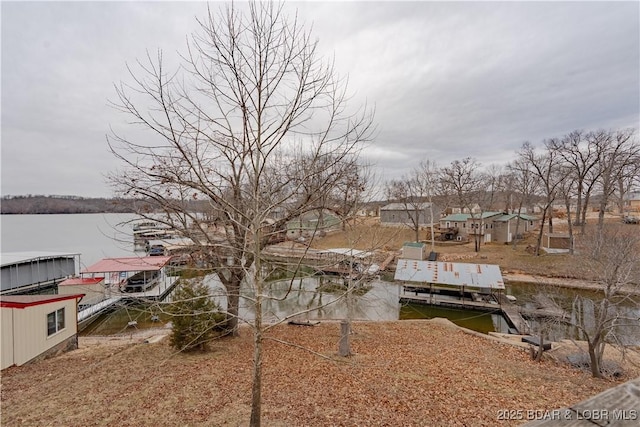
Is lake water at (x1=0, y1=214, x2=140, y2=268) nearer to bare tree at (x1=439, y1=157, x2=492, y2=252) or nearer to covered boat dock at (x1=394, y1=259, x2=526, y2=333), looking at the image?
covered boat dock at (x1=394, y1=259, x2=526, y2=333)

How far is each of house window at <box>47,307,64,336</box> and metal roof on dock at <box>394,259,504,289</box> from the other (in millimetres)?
14950

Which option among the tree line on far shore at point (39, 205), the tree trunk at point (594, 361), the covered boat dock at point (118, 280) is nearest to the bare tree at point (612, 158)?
the tree trunk at point (594, 361)

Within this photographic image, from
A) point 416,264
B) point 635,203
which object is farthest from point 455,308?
point 635,203

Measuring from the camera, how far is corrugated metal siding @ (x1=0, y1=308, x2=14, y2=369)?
757 cm

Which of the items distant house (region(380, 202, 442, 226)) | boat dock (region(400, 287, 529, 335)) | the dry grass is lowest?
boat dock (region(400, 287, 529, 335))

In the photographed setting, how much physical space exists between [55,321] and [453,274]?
17.6 m

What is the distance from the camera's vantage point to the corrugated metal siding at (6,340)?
298 inches

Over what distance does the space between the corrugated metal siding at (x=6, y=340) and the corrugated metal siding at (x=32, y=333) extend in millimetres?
107

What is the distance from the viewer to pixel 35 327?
334 inches

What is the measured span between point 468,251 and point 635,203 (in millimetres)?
39854

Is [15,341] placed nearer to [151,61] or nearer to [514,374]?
[151,61]

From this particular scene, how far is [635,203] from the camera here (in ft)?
155

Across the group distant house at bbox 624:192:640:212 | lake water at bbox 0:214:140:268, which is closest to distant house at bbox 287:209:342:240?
lake water at bbox 0:214:140:268

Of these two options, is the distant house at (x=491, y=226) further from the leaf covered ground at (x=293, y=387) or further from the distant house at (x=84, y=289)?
the distant house at (x=84, y=289)
